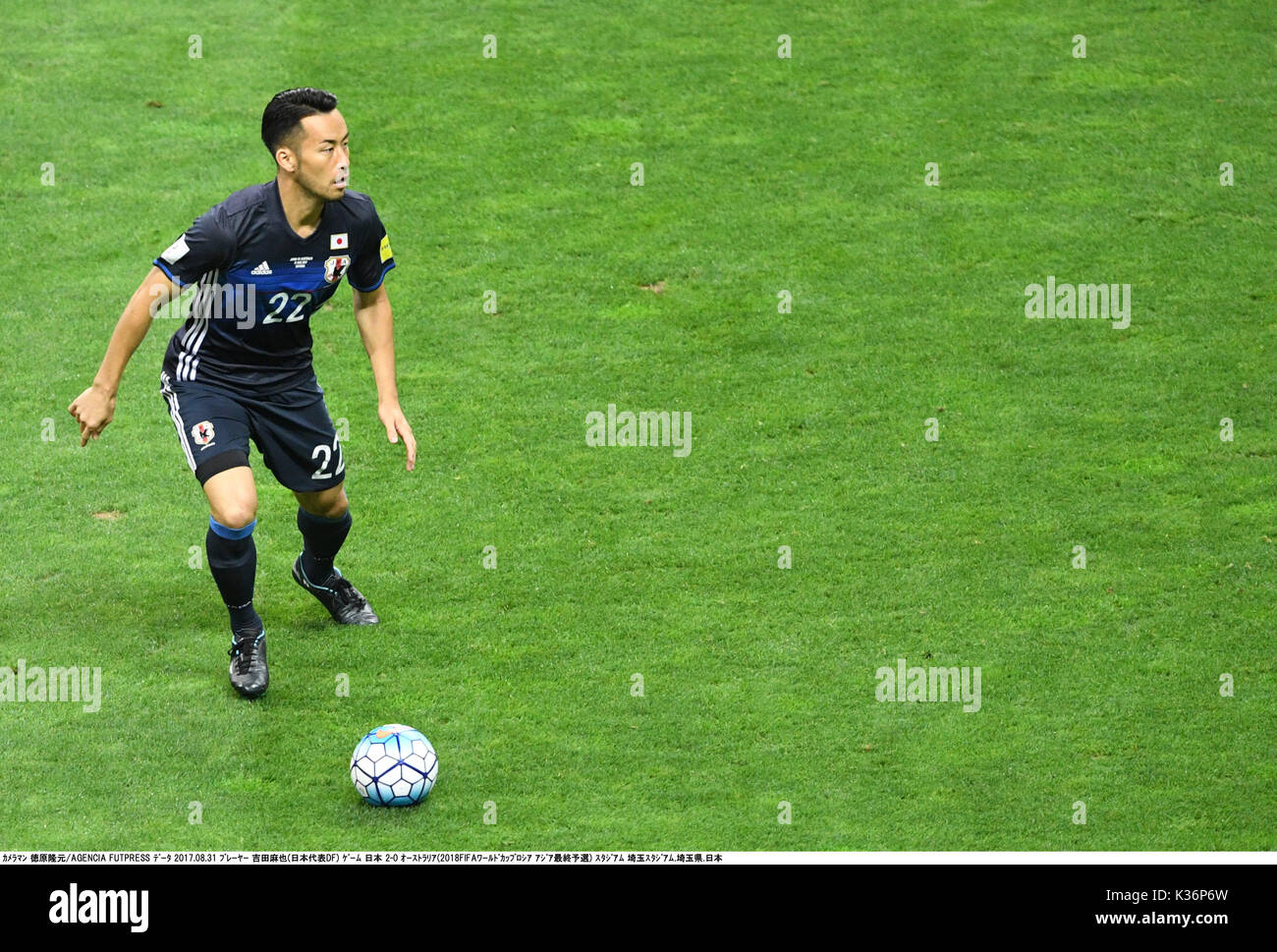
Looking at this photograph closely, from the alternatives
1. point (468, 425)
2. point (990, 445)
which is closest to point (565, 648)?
point (468, 425)

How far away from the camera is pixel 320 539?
7105mm

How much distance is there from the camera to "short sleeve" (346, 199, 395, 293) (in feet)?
21.9

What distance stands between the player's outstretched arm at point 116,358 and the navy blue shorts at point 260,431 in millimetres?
365

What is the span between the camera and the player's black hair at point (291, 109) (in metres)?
6.23

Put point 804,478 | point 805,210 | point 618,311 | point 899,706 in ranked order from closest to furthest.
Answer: point 899,706 < point 804,478 < point 618,311 < point 805,210

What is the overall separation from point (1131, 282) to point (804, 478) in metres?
3.13

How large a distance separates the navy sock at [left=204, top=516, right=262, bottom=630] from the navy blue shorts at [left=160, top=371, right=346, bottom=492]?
258mm

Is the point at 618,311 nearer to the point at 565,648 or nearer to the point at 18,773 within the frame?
the point at 565,648

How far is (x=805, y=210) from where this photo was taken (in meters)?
11.0
